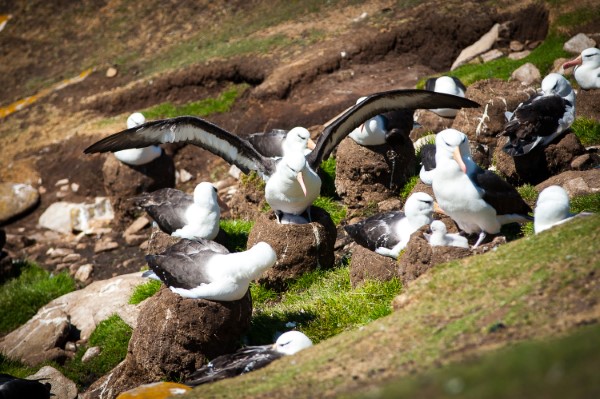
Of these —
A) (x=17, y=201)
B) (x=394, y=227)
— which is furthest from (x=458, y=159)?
→ (x=17, y=201)

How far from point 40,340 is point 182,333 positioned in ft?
12.4

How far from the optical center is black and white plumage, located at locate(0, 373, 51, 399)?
304 inches

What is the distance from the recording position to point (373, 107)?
952 cm

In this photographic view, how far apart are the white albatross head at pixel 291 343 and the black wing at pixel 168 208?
12.6 feet

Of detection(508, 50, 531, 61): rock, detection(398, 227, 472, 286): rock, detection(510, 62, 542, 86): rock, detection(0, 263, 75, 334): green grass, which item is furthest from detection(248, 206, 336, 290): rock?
detection(508, 50, 531, 61): rock

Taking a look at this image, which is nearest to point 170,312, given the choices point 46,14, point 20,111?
point 20,111

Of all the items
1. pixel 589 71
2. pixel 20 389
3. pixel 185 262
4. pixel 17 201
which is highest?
pixel 185 262

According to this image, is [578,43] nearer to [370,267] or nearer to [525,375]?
[370,267]

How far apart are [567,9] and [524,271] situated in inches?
380

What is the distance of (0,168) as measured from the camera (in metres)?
16.7

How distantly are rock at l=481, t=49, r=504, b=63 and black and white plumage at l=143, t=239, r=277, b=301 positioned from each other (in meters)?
8.18

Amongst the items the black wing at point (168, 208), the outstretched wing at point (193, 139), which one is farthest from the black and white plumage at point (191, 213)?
the outstretched wing at point (193, 139)

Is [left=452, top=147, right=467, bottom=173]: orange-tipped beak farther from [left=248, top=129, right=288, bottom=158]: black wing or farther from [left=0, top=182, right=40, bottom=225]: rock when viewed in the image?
[left=0, top=182, right=40, bottom=225]: rock

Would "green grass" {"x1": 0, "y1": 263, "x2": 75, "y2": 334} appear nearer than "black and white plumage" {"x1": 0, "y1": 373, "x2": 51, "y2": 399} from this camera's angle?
No
